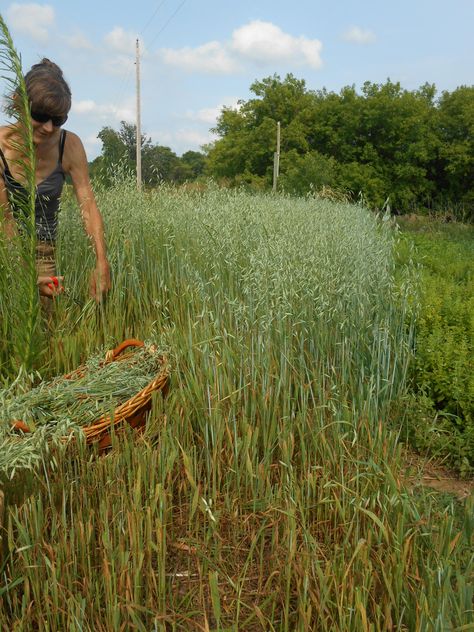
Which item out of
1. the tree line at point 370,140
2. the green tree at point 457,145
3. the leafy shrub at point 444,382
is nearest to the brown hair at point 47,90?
the leafy shrub at point 444,382

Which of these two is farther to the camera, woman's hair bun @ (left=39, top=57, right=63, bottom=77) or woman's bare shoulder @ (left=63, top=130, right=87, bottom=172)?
woman's bare shoulder @ (left=63, top=130, right=87, bottom=172)

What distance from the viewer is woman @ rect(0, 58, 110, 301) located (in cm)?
287

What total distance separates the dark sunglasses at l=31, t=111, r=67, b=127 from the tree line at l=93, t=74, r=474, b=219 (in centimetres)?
3113

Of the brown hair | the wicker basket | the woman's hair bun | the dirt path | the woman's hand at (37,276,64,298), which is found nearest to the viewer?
the wicker basket

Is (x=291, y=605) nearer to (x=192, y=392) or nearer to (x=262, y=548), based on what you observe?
(x=262, y=548)

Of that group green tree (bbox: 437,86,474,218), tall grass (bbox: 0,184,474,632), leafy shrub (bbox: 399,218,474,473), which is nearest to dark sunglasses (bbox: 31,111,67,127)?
tall grass (bbox: 0,184,474,632)

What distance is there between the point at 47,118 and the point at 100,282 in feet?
2.78

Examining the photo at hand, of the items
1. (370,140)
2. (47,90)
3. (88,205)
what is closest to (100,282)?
(88,205)

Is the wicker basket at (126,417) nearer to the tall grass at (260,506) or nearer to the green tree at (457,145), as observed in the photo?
the tall grass at (260,506)

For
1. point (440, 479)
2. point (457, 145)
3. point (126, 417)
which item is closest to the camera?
point (126, 417)

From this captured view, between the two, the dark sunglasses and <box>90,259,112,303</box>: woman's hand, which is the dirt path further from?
the dark sunglasses

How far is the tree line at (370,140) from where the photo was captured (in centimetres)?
3491

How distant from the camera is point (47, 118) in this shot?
9.59ft

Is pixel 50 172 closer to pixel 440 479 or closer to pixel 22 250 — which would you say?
pixel 22 250
